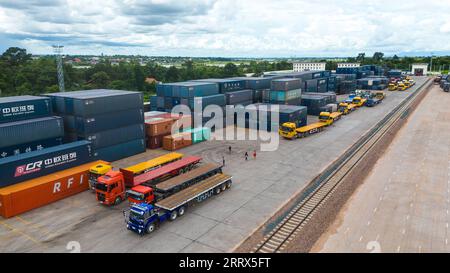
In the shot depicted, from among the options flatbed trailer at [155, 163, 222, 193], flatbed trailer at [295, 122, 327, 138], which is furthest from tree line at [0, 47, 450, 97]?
flatbed trailer at [155, 163, 222, 193]

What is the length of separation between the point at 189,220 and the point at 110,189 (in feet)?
26.1

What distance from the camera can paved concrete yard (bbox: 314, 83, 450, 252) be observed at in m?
21.7

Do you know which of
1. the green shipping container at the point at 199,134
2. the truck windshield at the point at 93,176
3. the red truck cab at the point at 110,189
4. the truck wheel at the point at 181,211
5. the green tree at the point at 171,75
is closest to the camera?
the truck wheel at the point at 181,211

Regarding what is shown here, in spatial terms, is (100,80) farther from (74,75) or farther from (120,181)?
(120,181)

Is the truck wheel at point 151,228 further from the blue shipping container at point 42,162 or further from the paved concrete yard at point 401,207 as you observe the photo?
the blue shipping container at point 42,162

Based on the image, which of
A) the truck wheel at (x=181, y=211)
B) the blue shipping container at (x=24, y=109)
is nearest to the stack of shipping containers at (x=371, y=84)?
the truck wheel at (x=181, y=211)

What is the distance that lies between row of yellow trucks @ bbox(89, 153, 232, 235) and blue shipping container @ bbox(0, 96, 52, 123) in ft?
35.0

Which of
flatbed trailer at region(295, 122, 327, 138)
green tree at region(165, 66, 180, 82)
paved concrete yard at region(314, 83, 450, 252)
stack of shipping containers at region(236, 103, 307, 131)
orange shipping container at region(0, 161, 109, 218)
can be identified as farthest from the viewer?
green tree at region(165, 66, 180, 82)

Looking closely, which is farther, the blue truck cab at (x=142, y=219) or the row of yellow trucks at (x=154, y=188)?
the row of yellow trucks at (x=154, y=188)

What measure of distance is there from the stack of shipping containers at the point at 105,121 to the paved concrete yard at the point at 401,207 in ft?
91.6

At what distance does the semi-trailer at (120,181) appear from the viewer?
27641 mm

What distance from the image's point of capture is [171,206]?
24.8 meters

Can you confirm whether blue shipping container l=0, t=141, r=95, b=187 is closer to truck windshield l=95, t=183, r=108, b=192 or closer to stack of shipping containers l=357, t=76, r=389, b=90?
truck windshield l=95, t=183, r=108, b=192

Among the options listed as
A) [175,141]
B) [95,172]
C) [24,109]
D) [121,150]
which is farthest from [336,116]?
[24,109]
